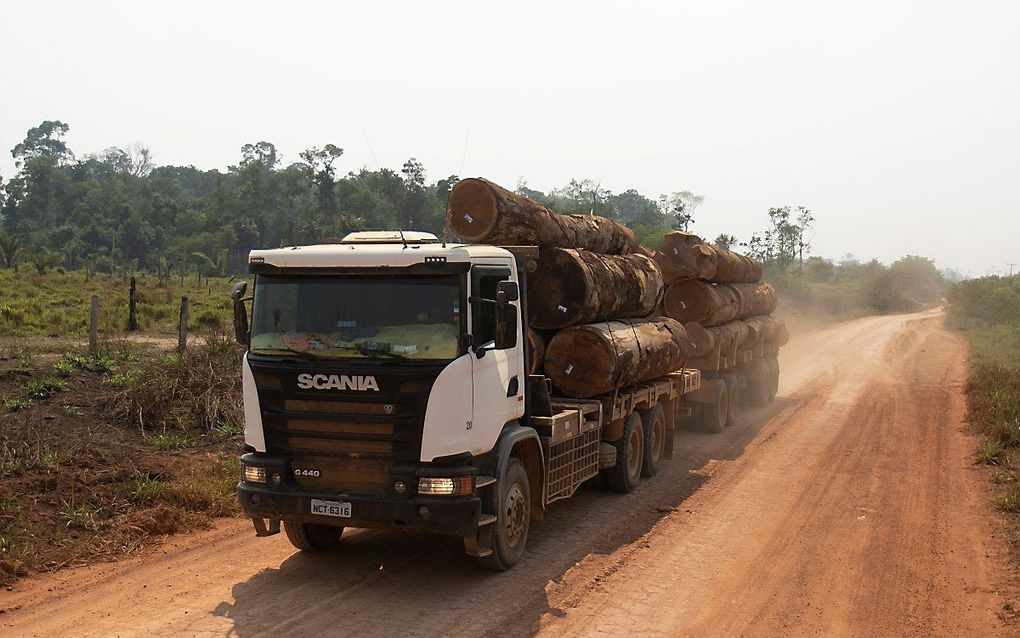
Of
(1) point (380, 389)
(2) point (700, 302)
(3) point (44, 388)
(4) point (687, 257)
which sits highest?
(4) point (687, 257)

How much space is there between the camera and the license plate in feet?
21.6

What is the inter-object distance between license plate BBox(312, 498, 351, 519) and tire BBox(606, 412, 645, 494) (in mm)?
4519

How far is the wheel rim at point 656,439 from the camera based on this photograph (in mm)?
11609

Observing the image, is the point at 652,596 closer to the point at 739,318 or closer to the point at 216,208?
the point at 739,318

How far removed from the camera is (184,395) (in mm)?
12320

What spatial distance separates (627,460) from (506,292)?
4.37m

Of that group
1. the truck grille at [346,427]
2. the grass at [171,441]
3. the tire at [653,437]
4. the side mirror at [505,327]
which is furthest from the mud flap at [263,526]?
the tire at [653,437]

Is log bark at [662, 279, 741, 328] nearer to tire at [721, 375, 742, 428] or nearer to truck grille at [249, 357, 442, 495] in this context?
tire at [721, 375, 742, 428]

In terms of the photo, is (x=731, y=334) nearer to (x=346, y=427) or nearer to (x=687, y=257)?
(x=687, y=257)

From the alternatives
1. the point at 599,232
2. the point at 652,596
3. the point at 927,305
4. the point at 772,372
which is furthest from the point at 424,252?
the point at 927,305

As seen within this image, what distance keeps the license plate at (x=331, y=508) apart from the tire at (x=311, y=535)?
91cm

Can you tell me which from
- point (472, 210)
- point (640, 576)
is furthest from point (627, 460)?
point (472, 210)

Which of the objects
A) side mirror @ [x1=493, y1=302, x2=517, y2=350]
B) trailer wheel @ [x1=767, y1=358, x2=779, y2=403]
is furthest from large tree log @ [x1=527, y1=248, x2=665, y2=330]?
trailer wheel @ [x1=767, y1=358, x2=779, y2=403]

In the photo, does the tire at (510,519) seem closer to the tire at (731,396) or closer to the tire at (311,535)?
the tire at (311,535)
